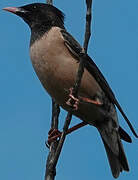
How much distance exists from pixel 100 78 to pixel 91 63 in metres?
0.27

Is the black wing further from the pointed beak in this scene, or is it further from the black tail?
the pointed beak

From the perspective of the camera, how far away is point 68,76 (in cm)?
566

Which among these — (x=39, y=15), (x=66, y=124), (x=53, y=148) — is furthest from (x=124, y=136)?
(x=39, y=15)

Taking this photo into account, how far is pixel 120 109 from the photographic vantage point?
5.86 metres

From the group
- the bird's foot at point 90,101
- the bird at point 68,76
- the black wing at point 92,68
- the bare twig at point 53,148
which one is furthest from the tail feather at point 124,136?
the bare twig at point 53,148

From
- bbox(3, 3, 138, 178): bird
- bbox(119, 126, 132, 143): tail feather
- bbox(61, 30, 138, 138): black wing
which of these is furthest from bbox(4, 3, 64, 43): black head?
bbox(119, 126, 132, 143): tail feather

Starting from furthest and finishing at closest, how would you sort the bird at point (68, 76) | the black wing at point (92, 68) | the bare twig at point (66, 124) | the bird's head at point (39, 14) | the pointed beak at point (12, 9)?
the pointed beak at point (12, 9), the bird's head at point (39, 14), the black wing at point (92, 68), the bird at point (68, 76), the bare twig at point (66, 124)

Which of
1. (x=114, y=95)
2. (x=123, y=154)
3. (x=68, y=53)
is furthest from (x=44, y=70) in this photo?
(x=123, y=154)

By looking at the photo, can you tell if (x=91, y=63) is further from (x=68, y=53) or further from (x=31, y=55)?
(x=31, y=55)

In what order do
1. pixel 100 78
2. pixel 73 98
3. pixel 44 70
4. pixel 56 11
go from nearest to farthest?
1. pixel 73 98
2. pixel 44 70
3. pixel 100 78
4. pixel 56 11

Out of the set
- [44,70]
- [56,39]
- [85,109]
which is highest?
[56,39]

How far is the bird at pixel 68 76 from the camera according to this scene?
225 inches

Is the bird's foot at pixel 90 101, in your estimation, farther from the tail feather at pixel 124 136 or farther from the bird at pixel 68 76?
the tail feather at pixel 124 136

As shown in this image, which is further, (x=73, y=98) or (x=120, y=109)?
(x=120, y=109)
